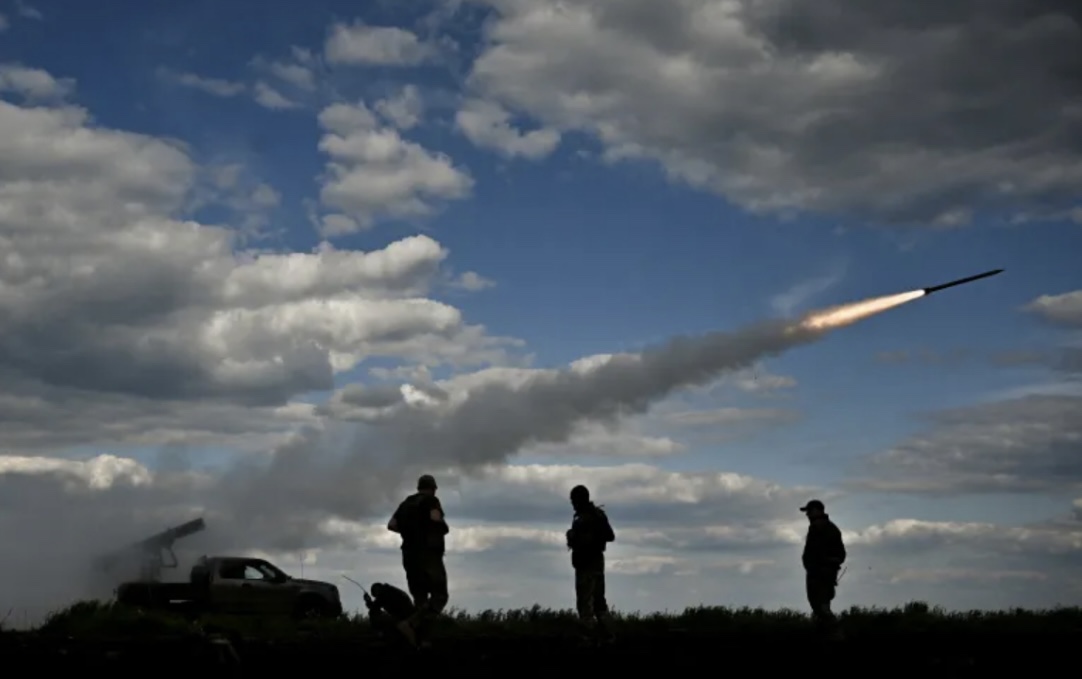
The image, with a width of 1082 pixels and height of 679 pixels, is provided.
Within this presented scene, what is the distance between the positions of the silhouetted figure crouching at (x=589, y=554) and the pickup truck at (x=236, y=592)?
12.4 meters

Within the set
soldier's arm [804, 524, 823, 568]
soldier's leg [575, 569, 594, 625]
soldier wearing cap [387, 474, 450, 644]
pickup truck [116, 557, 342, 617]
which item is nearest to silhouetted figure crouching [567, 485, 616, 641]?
soldier's leg [575, 569, 594, 625]

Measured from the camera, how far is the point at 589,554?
54.6 ft

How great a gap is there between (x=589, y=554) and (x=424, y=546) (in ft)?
7.53

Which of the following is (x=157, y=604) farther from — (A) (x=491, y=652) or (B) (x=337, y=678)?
(B) (x=337, y=678)

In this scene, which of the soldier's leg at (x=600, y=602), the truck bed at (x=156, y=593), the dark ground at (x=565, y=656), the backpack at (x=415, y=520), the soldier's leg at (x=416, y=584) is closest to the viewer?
the dark ground at (x=565, y=656)

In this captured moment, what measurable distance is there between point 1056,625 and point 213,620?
593 inches

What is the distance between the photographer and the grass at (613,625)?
18531mm

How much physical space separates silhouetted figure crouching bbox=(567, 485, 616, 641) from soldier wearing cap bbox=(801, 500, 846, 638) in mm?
2959

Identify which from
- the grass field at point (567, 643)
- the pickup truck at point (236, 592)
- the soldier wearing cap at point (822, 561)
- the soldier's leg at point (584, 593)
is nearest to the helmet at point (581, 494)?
the soldier's leg at point (584, 593)

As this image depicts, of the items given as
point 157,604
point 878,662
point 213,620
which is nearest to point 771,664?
point 878,662

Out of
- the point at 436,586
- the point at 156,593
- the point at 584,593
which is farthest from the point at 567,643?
the point at 156,593

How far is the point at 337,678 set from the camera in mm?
10875

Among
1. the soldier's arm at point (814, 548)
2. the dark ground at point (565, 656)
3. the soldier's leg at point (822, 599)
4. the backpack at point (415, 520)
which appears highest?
the backpack at point (415, 520)

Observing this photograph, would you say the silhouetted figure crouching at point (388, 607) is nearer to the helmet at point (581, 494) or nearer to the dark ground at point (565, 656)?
the dark ground at point (565, 656)
